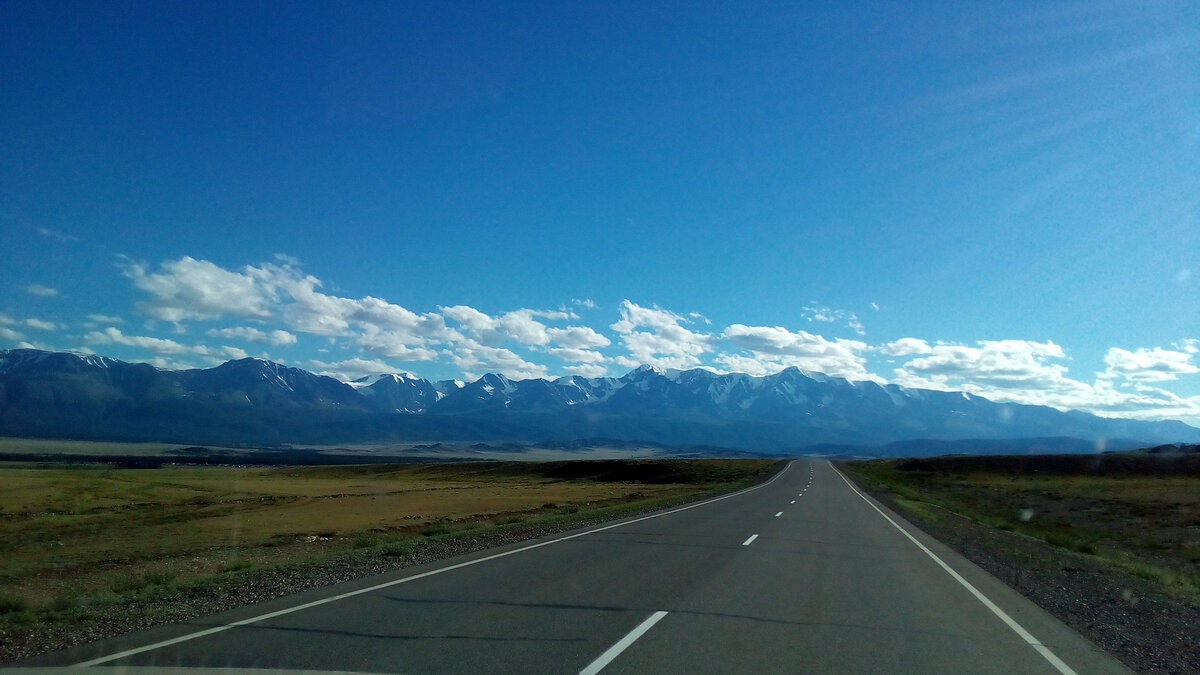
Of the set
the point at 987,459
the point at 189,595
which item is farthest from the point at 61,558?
the point at 987,459

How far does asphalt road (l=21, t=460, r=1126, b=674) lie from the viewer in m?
7.48

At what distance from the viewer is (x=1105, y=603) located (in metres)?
12.1

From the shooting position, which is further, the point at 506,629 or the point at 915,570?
the point at 915,570

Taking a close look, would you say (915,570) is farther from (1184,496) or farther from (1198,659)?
(1184,496)

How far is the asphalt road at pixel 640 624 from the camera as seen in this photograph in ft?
24.5

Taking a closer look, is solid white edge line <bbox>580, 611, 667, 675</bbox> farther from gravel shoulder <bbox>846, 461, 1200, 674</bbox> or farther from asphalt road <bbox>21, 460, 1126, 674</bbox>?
gravel shoulder <bbox>846, 461, 1200, 674</bbox>

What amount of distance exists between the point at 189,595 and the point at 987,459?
94421 mm

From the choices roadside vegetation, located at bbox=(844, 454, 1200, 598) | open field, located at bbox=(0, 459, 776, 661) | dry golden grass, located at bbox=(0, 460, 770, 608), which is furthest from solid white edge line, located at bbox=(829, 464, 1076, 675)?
dry golden grass, located at bbox=(0, 460, 770, 608)

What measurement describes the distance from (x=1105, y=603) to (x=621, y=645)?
8.82 m

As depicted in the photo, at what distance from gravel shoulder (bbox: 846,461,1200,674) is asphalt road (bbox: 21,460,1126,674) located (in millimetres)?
422

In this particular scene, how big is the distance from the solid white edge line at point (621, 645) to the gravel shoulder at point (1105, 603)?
16.7 ft

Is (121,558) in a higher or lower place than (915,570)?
lower

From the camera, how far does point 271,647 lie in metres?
7.74

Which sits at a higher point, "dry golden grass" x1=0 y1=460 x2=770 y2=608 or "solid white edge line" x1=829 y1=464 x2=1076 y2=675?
"solid white edge line" x1=829 y1=464 x2=1076 y2=675
